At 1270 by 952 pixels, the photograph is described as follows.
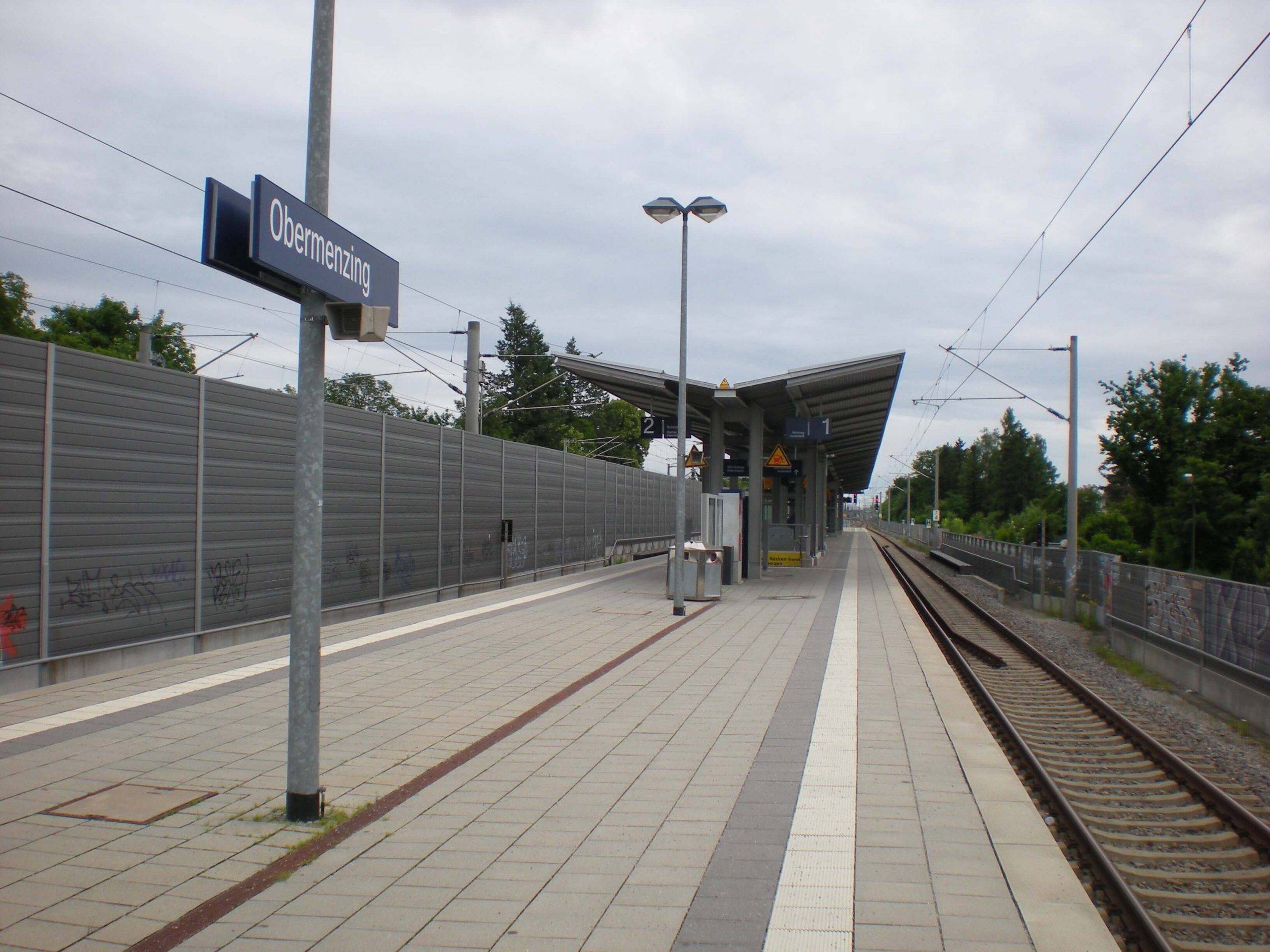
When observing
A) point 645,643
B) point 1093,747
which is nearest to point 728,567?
point 645,643

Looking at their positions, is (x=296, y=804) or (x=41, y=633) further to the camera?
(x=41, y=633)

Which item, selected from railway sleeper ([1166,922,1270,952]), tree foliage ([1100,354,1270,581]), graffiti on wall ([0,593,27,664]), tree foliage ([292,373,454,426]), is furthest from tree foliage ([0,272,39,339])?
tree foliage ([1100,354,1270,581])

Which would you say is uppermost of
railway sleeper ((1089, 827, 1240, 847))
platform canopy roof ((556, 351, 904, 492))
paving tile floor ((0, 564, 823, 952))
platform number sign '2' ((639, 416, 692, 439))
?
platform canopy roof ((556, 351, 904, 492))

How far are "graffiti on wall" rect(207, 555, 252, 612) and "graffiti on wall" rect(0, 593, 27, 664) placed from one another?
8.65 feet

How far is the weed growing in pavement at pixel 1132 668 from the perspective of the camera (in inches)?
521

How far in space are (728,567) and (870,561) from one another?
1875cm

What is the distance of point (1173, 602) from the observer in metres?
13.6

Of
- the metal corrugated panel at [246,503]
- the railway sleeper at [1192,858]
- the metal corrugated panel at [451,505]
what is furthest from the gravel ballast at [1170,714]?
the metal corrugated panel at [451,505]

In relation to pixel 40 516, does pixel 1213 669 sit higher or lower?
lower

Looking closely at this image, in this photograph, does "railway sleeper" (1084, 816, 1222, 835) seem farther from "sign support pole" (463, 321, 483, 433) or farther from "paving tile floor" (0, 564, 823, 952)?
"sign support pole" (463, 321, 483, 433)

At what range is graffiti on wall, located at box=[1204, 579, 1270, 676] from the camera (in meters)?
10.3

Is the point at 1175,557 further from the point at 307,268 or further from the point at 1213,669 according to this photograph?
the point at 307,268

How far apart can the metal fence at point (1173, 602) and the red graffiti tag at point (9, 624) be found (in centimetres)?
1169

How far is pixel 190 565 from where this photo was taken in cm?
1038
